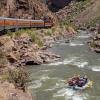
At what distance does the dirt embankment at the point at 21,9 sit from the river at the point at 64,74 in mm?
44275

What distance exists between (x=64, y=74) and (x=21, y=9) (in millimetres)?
73493

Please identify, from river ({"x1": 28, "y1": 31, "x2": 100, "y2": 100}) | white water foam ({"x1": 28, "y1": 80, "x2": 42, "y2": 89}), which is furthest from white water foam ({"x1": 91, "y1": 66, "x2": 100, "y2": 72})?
white water foam ({"x1": 28, "y1": 80, "x2": 42, "y2": 89})

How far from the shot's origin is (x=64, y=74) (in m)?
52.3

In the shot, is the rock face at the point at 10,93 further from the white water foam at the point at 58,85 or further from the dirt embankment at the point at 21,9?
the dirt embankment at the point at 21,9

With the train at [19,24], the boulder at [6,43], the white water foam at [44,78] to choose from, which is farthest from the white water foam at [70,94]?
the train at [19,24]

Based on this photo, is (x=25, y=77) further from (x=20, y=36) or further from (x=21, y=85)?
(x=20, y=36)

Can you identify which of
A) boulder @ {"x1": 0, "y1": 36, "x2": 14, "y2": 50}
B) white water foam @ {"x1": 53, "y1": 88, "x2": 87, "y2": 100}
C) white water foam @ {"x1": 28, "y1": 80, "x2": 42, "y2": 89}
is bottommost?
white water foam @ {"x1": 53, "y1": 88, "x2": 87, "y2": 100}

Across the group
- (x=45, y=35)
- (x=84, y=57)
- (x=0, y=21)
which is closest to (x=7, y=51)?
(x=0, y=21)

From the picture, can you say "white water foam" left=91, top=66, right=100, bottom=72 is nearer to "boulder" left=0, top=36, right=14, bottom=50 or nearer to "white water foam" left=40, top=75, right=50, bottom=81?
"white water foam" left=40, top=75, right=50, bottom=81

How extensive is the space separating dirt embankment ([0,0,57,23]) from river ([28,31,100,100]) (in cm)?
4427

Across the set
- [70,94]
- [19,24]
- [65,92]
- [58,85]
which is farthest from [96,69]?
[19,24]

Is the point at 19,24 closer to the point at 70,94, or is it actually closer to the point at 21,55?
the point at 21,55

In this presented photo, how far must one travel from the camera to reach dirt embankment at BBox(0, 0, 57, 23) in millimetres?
115494

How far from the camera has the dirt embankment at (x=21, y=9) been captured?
115494 mm
